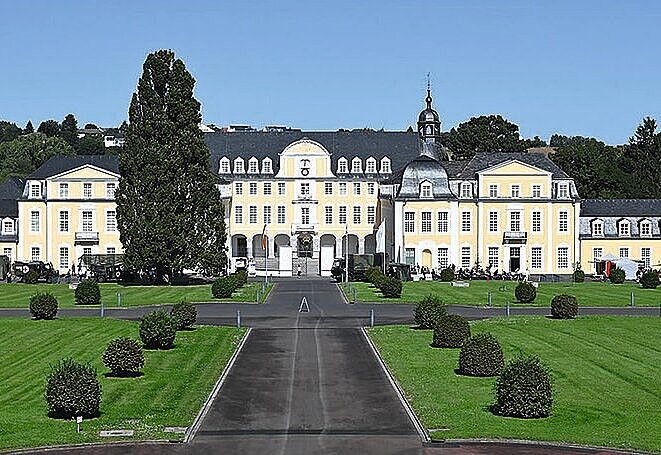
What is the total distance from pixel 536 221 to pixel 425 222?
991 cm

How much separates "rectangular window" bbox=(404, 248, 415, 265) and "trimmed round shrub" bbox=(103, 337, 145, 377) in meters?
65.5

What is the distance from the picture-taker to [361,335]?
46.4m

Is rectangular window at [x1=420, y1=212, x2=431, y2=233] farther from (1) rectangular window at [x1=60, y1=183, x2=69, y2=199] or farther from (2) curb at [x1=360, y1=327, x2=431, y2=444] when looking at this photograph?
(2) curb at [x1=360, y1=327, x2=431, y2=444]

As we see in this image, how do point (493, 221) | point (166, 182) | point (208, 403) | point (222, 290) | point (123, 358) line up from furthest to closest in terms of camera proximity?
1. point (493, 221)
2. point (166, 182)
3. point (222, 290)
4. point (123, 358)
5. point (208, 403)

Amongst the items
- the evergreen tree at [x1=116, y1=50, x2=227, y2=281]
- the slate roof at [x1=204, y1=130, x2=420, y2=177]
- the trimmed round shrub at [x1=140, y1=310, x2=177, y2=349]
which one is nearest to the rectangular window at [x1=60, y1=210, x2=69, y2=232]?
the slate roof at [x1=204, y1=130, x2=420, y2=177]

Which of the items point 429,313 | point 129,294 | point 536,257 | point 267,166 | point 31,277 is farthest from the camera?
point 267,166

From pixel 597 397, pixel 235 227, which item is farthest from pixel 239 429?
pixel 235 227

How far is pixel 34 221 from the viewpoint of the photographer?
10269cm

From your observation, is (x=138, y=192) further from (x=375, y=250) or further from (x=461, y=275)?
(x=375, y=250)

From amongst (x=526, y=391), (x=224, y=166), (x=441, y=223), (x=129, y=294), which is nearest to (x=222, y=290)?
(x=129, y=294)

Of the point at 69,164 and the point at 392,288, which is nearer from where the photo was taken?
the point at 392,288

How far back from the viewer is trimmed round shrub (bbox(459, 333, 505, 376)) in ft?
112

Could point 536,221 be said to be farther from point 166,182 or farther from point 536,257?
point 166,182

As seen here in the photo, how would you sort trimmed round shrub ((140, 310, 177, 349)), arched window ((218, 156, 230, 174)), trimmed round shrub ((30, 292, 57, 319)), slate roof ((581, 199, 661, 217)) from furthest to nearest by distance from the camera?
arched window ((218, 156, 230, 174)) < slate roof ((581, 199, 661, 217)) < trimmed round shrub ((30, 292, 57, 319)) < trimmed round shrub ((140, 310, 177, 349))
